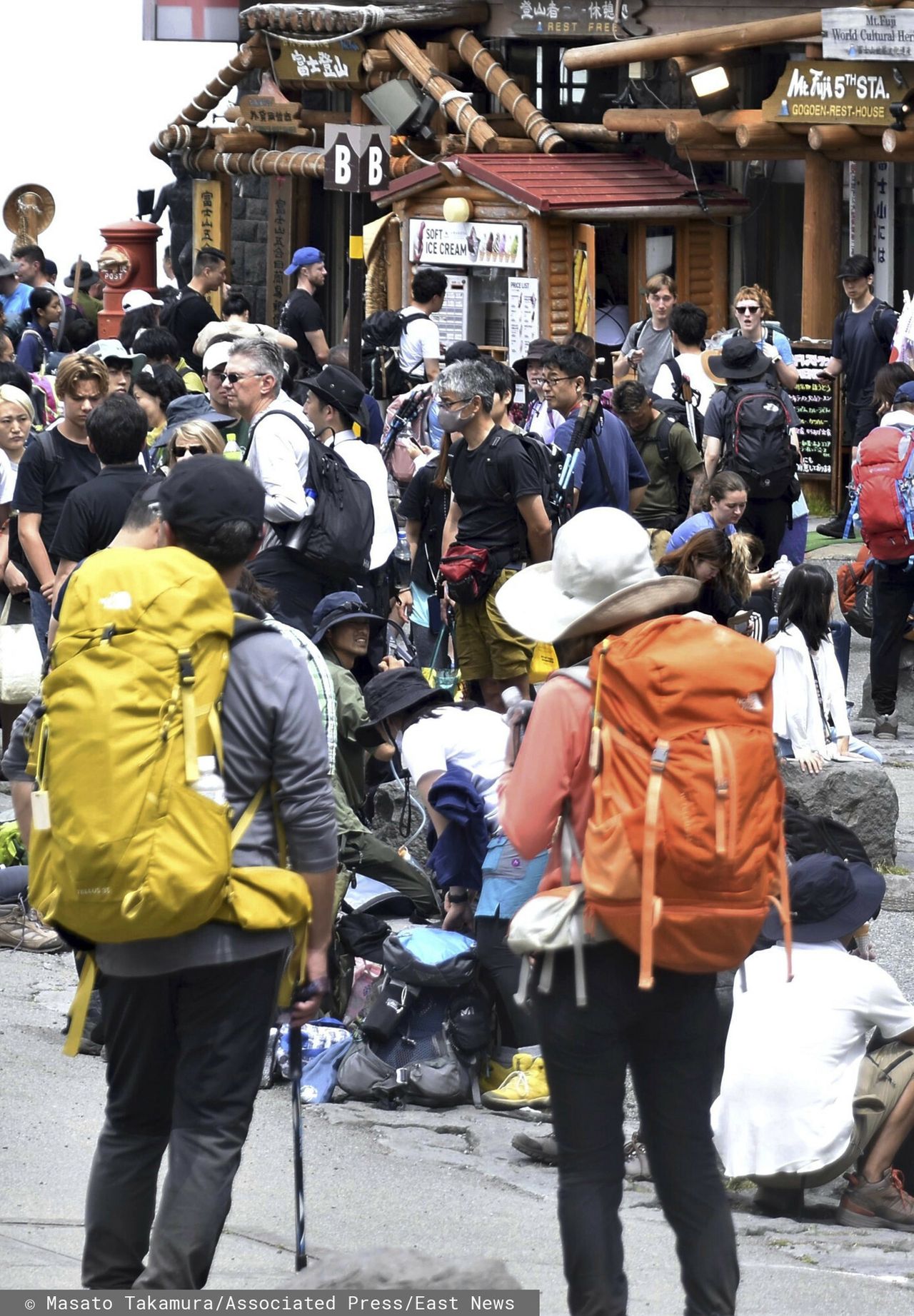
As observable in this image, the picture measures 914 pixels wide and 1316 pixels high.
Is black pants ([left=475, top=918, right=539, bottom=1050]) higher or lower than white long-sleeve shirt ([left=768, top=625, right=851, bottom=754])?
lower

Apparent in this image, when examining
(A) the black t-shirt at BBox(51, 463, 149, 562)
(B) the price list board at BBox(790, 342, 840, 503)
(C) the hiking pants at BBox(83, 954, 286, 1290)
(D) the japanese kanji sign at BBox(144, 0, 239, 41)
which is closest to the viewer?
(C) the hiking pants at BBox(83, 954, 286, 1290)

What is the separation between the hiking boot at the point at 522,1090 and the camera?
5.68 m

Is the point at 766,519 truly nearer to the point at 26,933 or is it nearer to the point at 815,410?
the point at 26,933

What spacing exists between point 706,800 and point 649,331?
1122cm

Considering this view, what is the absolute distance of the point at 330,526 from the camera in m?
7.64

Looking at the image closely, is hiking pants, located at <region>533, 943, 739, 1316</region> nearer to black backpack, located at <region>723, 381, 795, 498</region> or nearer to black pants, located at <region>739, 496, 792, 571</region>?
black backpack, located at <region>723, 381, 795, 498</region>

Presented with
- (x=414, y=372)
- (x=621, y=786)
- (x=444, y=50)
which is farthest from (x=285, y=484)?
(x=444, y=50)

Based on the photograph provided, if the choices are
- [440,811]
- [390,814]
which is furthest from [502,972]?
[390,814]

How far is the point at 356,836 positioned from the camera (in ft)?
20.8

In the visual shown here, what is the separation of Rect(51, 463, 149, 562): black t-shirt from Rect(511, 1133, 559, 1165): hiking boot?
8.70 feet

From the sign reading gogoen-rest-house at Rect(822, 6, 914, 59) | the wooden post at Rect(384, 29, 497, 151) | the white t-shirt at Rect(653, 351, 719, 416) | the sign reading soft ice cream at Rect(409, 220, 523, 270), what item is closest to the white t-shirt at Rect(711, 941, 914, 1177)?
the white t-shirt at Rect(653, 351, 719, 416)

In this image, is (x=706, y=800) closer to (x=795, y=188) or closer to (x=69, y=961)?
(x=69, y=961)

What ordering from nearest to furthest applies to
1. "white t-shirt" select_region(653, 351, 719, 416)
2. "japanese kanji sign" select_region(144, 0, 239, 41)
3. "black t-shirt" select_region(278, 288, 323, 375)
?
"white t-shirt" select_region(653, 351, 719, 416), "black t-shirt" select_region(278, 288, 323, 375), "japanese kanji sign" select_region(144, 0, 239, 41)

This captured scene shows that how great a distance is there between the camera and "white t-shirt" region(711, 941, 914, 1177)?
493 cm
